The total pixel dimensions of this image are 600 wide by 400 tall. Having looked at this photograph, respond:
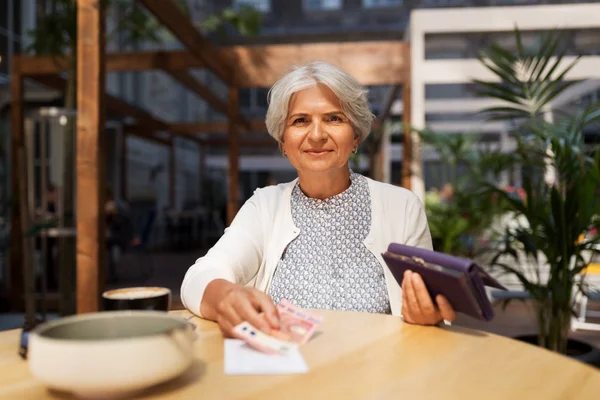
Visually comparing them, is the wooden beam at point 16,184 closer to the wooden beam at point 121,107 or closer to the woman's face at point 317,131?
the wooden beam at point 121,107

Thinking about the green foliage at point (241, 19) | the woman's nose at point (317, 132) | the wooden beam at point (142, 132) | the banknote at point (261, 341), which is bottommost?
the banknote at point (261, 341)

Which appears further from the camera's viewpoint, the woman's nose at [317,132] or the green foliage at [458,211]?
the green foliage at [458,211]

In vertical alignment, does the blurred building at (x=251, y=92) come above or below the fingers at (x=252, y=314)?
above

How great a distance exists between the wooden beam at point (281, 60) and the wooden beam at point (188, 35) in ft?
0.25

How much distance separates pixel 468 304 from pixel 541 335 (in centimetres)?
205

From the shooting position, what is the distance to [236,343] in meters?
0.87

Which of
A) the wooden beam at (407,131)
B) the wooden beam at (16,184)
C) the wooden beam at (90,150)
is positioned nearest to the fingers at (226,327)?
the wooden beam at (90,150)

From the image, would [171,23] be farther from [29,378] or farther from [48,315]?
[29,378]

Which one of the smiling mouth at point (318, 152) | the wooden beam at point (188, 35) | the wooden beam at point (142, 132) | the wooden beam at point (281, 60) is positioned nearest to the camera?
→ the smiling mouth at point (318, 152)

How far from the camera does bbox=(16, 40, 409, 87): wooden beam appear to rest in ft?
16.5

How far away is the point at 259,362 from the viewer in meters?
0.76

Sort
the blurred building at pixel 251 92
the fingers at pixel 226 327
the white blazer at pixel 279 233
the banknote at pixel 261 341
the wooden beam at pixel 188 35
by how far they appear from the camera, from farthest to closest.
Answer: the blurred building at pixel 251 92
the wooden beam at pixel 188 35
the white blazer at pixel 279 233
the fingers at pixel 226 327
the banknote at pixel 261 341

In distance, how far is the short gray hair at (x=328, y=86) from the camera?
142 centimetres

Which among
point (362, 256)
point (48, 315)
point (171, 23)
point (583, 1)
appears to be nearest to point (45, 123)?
point (171, 23)
